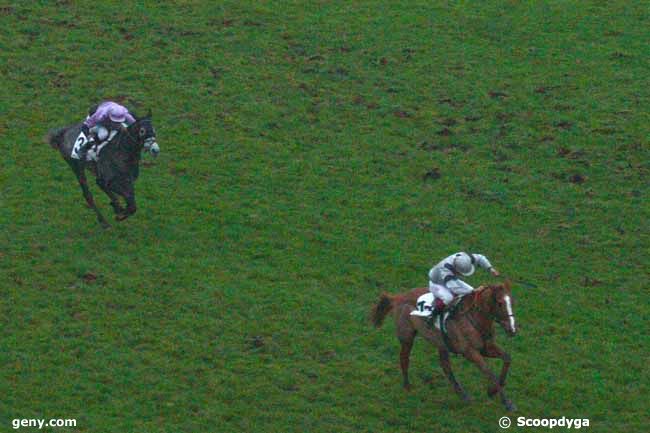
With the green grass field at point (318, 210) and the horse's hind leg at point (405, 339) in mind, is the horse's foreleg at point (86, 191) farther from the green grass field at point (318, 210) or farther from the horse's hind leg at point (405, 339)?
the horse's hind leg at point (405, 339)

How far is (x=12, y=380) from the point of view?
1647cm

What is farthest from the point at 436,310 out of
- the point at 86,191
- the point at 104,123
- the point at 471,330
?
the point at 86,191

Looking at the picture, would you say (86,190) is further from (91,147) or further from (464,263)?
(464,263)

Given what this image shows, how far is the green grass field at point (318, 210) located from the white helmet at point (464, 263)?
6.25ft

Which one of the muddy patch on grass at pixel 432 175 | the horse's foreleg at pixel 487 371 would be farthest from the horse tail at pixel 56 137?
the horse's foreleg at pixel 487 371

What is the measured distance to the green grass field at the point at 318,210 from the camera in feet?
54.0

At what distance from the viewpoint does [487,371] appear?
15.2 metres

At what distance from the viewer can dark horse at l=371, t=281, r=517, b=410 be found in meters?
15.2

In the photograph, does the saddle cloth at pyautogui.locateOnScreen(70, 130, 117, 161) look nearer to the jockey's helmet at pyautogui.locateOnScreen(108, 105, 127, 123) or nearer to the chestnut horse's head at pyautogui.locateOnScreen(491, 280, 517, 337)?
the jockey's helmet at pyautogui.locateOnScreen(108, 105, 127, 123)

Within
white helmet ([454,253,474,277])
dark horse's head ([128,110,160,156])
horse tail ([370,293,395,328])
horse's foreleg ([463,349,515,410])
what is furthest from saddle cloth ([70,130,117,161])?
horse's foreleg ([463,349,515,410])

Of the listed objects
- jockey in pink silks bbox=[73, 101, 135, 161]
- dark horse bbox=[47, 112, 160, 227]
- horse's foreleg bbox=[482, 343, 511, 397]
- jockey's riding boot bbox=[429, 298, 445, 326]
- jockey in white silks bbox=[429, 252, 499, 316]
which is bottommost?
horse's foreleg bbox=[482, 343, 511, 397]

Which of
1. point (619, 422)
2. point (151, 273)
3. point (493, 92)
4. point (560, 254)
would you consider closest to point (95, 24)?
point (493, 92)

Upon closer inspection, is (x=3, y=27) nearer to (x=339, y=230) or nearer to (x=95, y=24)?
(x=95, y=24)

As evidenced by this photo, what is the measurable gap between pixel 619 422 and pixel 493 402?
5.52ft
